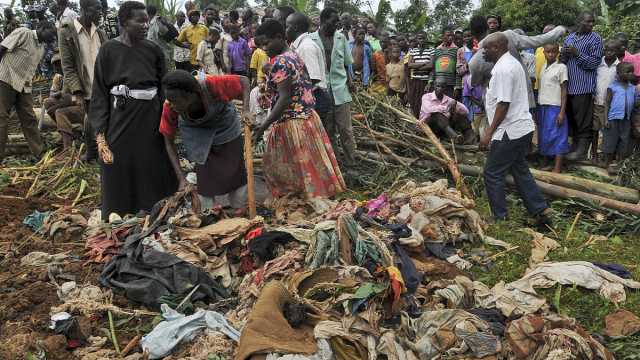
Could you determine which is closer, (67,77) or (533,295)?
(533,295)

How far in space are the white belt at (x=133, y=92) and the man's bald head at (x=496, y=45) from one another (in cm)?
287

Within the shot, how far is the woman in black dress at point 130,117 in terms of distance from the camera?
430cm

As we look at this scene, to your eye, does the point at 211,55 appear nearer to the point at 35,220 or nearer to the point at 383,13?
the point at 35,220

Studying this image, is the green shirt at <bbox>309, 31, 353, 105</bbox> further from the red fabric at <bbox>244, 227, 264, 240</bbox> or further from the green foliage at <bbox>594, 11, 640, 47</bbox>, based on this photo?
the green foliage at <bbox>594, 11, 640, 47</bbox>

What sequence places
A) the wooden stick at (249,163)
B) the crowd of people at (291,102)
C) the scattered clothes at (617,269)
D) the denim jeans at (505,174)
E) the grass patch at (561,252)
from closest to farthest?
the grass patch at (561,252)
the scattered clothes at (617,269)
the wooden stick at (249,163)
the crowd of people at (291,102)
the denim jeans at (505,174)

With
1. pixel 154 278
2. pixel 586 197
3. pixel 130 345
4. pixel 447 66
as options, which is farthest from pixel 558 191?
pixel 130 345

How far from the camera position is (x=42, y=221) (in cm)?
492

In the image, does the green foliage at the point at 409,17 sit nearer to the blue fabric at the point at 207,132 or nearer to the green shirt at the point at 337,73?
the green shirt at the point at 337,73

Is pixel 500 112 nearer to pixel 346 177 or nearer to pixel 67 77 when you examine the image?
pixel 346 177

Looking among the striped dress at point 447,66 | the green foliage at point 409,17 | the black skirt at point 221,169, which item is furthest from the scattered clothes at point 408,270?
the green foliage at point 409,17

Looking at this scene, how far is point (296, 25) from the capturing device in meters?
5.59

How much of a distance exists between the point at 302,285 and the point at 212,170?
1397 millimetres

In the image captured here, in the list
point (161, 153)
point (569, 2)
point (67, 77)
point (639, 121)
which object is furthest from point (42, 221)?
point (569, 2)

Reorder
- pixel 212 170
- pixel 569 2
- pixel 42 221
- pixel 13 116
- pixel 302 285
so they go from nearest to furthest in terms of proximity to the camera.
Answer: pixel 302 285 → pixel 212 170 → pixel 42 221 → pixel 13 116 → pixel 569 2
